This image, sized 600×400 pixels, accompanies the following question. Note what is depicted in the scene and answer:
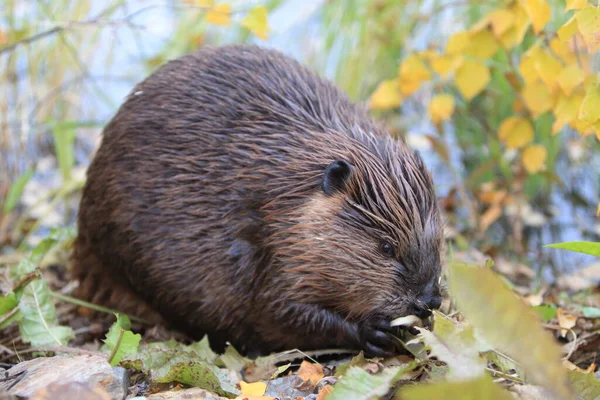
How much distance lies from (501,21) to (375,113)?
2364 mm

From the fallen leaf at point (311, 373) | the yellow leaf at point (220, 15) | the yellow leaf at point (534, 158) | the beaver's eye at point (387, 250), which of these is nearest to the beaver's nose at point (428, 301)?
the beaver's eye at point (387, 250)

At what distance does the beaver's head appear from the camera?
2.69 m

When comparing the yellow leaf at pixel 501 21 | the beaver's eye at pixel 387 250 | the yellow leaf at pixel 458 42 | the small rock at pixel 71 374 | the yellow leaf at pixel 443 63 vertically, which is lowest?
the small rock at pixel 71 374

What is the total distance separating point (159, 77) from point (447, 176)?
3.29 metres

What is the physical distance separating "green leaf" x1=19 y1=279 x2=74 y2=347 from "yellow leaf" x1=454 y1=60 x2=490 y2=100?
2.31 metres

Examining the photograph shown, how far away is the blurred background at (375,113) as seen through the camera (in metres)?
5.05

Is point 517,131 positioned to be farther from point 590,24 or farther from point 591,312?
point 590,24

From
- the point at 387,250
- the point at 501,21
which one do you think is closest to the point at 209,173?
the point at 387,250

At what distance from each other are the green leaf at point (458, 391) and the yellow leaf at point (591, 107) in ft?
4.24

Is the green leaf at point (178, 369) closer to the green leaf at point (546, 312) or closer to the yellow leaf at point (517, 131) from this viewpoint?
the green leaf at point (546, 312)

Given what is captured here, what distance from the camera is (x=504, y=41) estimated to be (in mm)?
3777

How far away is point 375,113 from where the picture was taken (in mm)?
6035

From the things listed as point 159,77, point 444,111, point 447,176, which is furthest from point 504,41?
point 447,176

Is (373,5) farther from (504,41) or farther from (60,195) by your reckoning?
(60,195)
